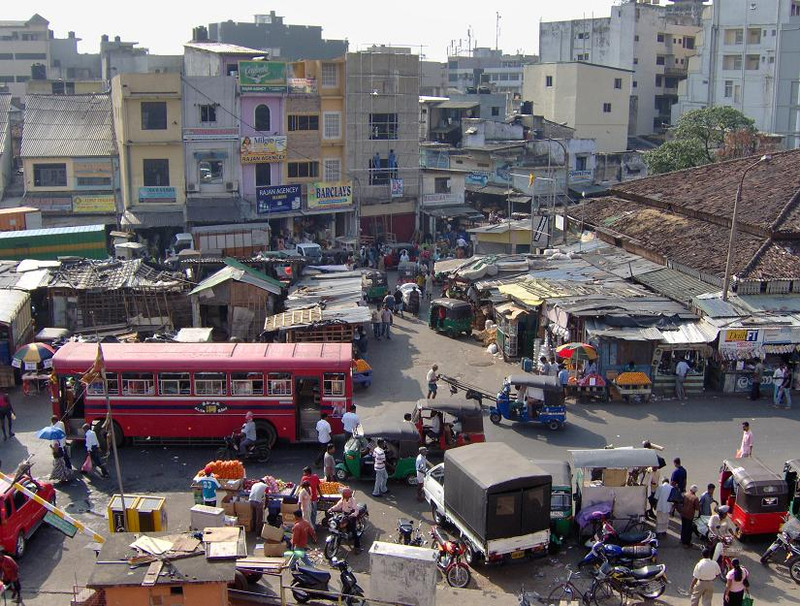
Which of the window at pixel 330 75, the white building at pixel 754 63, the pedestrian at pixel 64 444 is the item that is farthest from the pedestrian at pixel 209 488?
the white building at pixel 754 63

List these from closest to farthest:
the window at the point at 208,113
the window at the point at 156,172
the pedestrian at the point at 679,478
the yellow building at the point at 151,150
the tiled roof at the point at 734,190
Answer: the pedestrian at the point at 679,478
the tiled roof at the point at 734,190
the yellow building at the point at 151,150
the window at the point at 156,172
the window at the point at 208,113

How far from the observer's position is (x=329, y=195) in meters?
45.9

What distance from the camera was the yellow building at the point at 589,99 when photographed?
6612cm

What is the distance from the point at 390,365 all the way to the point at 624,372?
7345 millimetres

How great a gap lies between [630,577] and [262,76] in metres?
32.9

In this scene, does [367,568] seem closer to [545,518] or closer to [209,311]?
[545,518]

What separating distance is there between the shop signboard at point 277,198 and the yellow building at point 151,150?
3496 mm

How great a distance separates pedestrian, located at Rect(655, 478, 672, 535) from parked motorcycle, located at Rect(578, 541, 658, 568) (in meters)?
1.76

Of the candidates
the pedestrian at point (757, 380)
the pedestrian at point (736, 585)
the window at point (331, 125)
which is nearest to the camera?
the pedestrian at point (736, 585)

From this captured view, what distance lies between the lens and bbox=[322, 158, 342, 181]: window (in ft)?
151

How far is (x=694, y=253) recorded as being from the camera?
3130 cm

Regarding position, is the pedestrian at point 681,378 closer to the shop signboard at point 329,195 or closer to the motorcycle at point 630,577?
the motorcycle at point 630,577

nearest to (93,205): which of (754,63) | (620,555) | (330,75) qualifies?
(330,75)

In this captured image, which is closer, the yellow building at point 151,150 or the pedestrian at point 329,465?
the pedestrian at point 329,465
